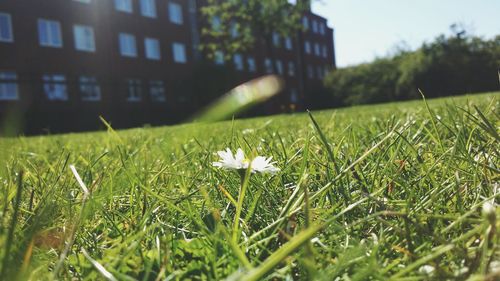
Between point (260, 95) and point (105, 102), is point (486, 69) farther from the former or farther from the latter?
point (260, 95)

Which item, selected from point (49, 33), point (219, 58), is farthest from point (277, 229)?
point (219, 58)

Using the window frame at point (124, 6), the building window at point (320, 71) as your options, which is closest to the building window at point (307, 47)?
the building window at point (320, 71)

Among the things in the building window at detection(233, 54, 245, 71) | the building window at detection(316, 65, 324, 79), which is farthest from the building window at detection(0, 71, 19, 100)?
the building window at detection(316, 65, 324, 79)

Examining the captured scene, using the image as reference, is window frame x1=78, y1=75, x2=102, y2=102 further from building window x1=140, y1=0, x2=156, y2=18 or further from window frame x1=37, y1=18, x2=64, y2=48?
building window x1=140, y1=0, x2=156, y2=18

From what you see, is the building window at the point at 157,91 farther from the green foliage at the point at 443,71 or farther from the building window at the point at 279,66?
the green foliage at the point at 443,71

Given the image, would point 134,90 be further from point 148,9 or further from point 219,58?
point 219,58

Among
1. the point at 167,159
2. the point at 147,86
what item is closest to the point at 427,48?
the point at 147,86
